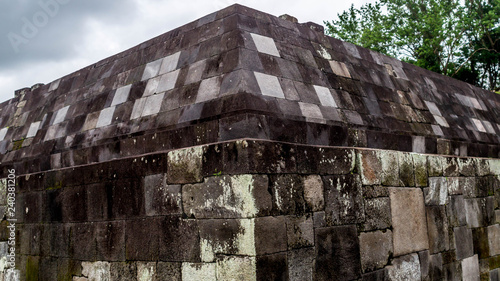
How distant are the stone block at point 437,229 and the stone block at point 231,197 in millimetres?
2720

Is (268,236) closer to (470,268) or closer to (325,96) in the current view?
(325,96)

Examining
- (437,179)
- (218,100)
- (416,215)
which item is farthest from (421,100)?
(218,100)

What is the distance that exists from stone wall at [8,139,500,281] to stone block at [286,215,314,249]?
12mm

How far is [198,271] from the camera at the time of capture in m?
3.83

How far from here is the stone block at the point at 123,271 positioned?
4438 millimetres

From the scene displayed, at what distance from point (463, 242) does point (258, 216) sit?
3648 mm

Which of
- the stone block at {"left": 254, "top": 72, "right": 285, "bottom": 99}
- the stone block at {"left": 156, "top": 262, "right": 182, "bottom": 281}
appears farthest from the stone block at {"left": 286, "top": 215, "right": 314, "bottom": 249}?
the stone block at {"left": 254, "top": 72, "right": 285, "bottom": 99}

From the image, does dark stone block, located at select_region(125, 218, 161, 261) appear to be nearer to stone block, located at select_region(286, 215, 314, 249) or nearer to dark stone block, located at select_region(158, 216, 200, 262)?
dark stone block, located at select_region(158, 216, 200, 262)

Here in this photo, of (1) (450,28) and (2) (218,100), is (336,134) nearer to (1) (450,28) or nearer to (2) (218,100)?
(2) (218,100)

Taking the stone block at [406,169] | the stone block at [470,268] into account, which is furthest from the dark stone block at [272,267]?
the stone block at [470,268]

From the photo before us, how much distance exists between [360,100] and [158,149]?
8.03 ft

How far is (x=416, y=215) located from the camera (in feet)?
17.3

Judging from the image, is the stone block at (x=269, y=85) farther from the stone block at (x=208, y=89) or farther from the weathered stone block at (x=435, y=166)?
the weathered stone block at (x=435, y=166)

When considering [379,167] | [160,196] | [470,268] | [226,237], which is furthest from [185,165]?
[470,268]
